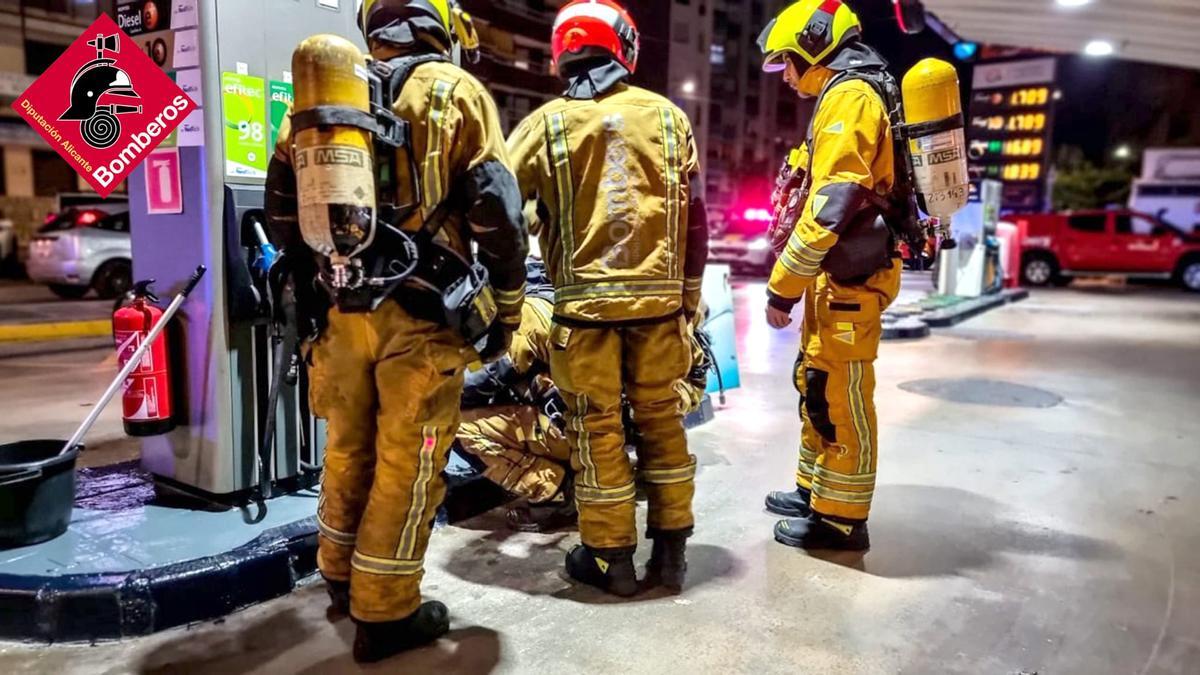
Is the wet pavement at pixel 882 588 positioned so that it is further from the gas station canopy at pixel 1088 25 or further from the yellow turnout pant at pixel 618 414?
the gas station canopy at pixel 1088 25

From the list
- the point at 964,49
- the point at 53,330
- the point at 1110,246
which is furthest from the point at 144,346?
the point at 1110,246

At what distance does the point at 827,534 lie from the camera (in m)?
3.53

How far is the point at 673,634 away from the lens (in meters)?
2.77

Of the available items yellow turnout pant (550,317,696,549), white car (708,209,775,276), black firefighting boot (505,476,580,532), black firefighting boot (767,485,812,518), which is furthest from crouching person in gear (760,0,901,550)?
white car (708,209,775,276)

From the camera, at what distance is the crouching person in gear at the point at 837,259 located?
321cm

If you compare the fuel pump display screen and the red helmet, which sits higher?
the fuel pump display screen

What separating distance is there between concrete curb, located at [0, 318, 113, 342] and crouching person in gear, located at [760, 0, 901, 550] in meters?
8.02

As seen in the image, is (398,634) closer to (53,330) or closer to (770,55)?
(770,55)

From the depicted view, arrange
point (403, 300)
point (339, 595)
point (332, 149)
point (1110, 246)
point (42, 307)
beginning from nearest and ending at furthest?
point (332, 149) < point (403, 300) < point (339, 595) < point (42, 307) < point (1110, 246)

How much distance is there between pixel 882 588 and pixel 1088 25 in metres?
12.0

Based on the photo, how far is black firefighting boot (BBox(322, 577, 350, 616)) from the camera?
2766mm

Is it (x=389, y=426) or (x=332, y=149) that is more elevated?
(x=332, y=149)

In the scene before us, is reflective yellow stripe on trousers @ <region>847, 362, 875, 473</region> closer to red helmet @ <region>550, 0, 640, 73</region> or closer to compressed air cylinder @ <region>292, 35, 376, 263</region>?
red helmet @ <region>550, 0, 640, 73</region>

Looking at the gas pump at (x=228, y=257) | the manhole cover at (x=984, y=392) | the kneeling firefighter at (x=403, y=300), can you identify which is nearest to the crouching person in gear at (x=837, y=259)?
the kneeling firefighter at (x=403, y=300)
